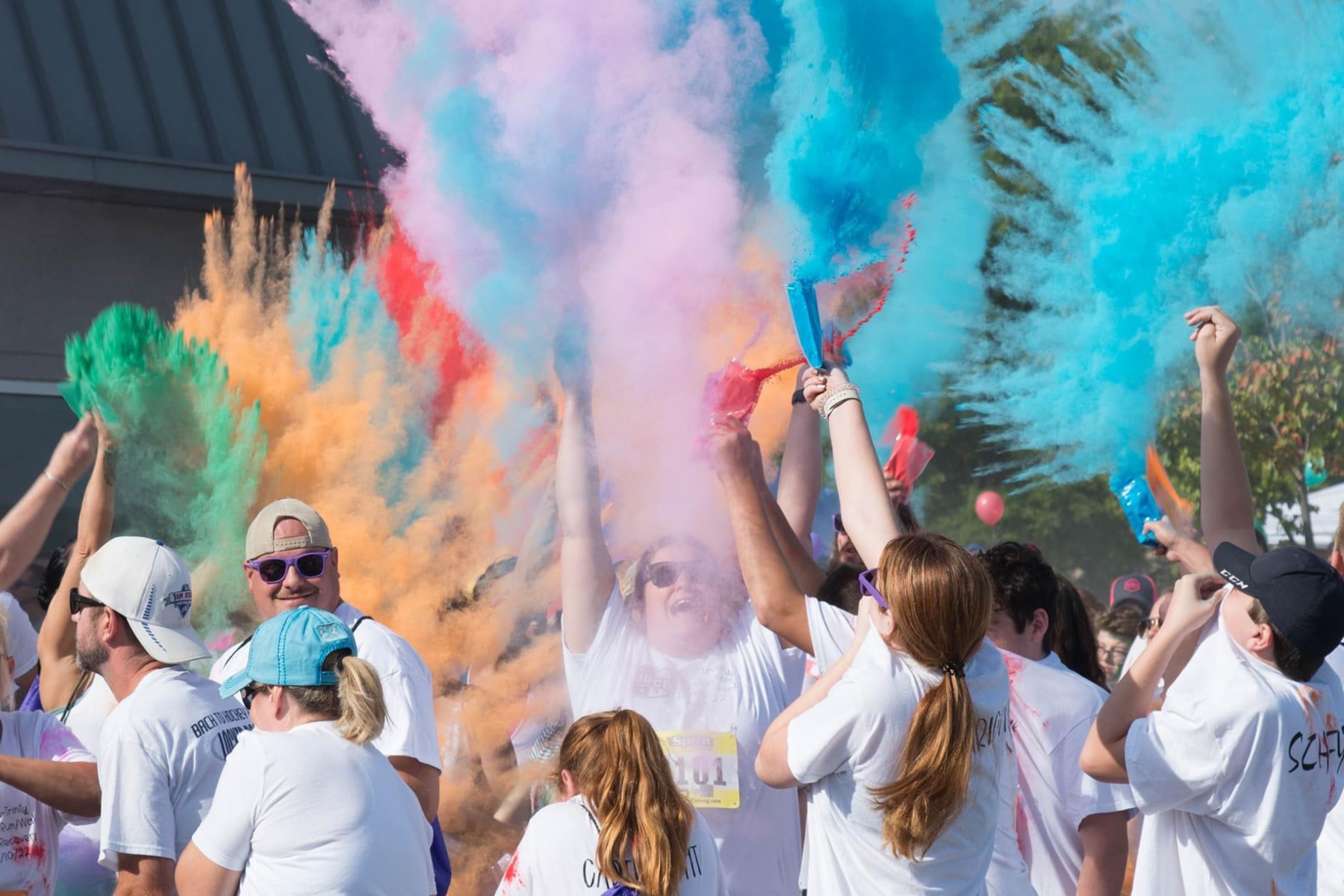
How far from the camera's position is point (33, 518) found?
3.90 meters

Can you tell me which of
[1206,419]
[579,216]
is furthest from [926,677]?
[579,216]

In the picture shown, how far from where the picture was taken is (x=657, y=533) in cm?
Answer: 384

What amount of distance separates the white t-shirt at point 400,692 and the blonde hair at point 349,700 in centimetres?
64

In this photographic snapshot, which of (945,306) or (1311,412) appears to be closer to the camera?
(945,306)

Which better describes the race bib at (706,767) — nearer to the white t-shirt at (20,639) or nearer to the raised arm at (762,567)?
the raised arm at (762,567)

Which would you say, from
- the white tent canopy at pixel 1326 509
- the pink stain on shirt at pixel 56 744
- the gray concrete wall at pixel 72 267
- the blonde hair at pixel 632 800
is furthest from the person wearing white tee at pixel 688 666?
the white tent canopy at pixel 1326 509

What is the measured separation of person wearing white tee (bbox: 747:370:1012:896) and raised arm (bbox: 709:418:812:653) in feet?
1.21

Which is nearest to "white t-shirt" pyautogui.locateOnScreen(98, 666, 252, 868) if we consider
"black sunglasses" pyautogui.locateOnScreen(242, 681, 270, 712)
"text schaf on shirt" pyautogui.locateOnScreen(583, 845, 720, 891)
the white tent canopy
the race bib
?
"black sunglasses" pyautogui.locateOnScreen(242, 681, 270, 712)

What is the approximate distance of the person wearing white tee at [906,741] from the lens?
2426mm

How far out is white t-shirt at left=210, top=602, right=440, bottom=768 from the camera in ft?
10.9

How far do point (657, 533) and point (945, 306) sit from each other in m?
1.57

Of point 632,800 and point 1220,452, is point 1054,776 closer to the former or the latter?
point 1220,452

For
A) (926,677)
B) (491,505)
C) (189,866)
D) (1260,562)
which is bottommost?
(189,866)

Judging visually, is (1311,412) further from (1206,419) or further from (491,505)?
(491,505)
